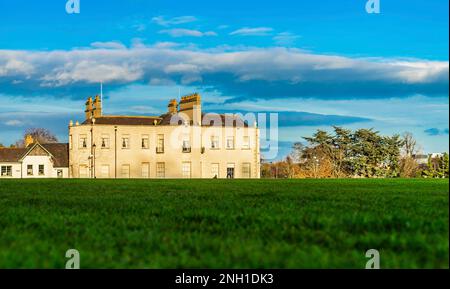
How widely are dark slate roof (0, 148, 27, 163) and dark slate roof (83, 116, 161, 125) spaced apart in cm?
1074

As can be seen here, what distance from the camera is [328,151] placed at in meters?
89.6

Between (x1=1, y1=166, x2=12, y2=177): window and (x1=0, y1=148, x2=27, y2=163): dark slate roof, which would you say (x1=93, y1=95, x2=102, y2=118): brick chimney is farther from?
(x1=1, y1=166, x2=12, y2=177): window

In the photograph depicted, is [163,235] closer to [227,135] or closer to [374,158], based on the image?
[227,135]

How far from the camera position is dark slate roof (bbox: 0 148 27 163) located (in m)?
88.0

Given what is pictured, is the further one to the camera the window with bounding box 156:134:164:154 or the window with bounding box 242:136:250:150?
the window with bounding box 242:136:250:150

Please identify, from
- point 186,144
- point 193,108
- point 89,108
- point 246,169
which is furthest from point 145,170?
point 246,169

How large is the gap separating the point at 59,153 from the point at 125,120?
38.8 ft

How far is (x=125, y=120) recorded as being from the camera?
279 ft

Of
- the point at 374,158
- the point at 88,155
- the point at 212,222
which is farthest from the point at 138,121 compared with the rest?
the point at 212,222

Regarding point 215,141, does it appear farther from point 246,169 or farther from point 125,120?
point 125,120

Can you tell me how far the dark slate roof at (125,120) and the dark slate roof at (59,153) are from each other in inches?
242

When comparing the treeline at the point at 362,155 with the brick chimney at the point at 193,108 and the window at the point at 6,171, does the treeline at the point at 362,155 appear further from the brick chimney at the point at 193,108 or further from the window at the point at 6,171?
the window at the point at 6,171

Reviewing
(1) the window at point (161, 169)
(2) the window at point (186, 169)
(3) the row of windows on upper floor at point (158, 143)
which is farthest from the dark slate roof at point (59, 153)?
(2) the window at point (186, 169)
